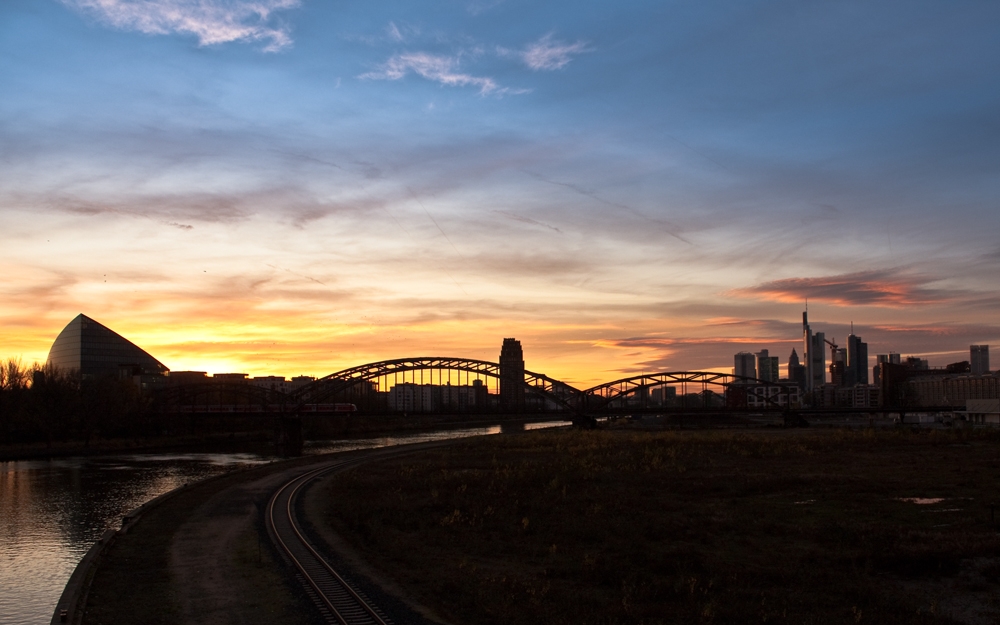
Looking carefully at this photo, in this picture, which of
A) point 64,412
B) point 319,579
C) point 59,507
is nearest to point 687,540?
point 319,579

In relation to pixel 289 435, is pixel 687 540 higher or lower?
higher

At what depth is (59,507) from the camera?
49438mm

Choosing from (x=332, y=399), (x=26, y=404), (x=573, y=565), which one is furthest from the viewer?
(x=332, y=399)

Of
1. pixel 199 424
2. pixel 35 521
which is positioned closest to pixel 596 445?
pixel 35 521

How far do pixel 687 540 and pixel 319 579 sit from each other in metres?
14.8

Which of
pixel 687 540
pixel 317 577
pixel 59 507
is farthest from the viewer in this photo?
pixel 59 507

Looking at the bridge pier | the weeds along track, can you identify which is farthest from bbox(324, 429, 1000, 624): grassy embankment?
the bridge pier

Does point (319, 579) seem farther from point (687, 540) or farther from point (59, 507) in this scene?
point (59, 507)

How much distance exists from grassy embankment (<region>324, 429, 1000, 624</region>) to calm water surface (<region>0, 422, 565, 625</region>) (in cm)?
1167

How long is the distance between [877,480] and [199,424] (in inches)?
5286

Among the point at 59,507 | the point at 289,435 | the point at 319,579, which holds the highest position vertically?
the point at 319,579

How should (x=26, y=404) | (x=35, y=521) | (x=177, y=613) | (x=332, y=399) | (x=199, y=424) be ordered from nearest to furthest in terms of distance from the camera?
(x=177, y=613) < (x=35, y=521) < (x=26, y=404) < (x=199, y=424) < (x=332, y=399)

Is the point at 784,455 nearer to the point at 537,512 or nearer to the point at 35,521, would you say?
the point at 537,512

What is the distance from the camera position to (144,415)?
130500mm
